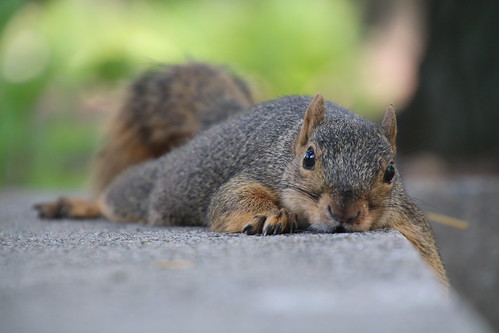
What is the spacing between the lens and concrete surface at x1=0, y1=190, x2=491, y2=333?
1.51m

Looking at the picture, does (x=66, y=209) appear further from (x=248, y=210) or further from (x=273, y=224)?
(x=273, y=224)

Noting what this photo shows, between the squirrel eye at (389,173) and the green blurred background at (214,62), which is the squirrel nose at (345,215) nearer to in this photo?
the squirrel eye at (389,173)

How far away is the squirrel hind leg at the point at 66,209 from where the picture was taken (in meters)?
4.18

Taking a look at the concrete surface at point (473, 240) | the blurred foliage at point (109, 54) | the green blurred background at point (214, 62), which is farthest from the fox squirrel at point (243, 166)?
the concrete surface at point (473, 240)

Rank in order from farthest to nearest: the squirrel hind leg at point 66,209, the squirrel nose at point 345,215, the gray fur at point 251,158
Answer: the squirrel hind leg at point 66,209 → the gray fur at point 251,158 → the squirrel nose at point 345,215

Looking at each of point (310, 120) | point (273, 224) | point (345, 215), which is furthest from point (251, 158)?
point (345, 215)

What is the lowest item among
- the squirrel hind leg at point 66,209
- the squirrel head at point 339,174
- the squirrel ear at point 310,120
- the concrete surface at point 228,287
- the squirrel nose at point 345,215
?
the squirrel hind leg at point 66,209

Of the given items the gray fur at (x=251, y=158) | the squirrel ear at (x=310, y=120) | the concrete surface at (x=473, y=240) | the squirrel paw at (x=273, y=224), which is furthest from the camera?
the concrete surface at (x=473, y=240)

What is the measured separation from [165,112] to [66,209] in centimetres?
77

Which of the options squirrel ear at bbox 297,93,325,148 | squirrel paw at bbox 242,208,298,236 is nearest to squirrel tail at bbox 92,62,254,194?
squirrel ear at bbox 297,93,325,148

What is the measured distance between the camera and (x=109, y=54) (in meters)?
7.47

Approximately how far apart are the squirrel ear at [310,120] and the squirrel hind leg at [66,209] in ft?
5.24

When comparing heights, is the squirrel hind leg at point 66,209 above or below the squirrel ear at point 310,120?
below

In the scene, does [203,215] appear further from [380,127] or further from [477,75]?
[477,75]
